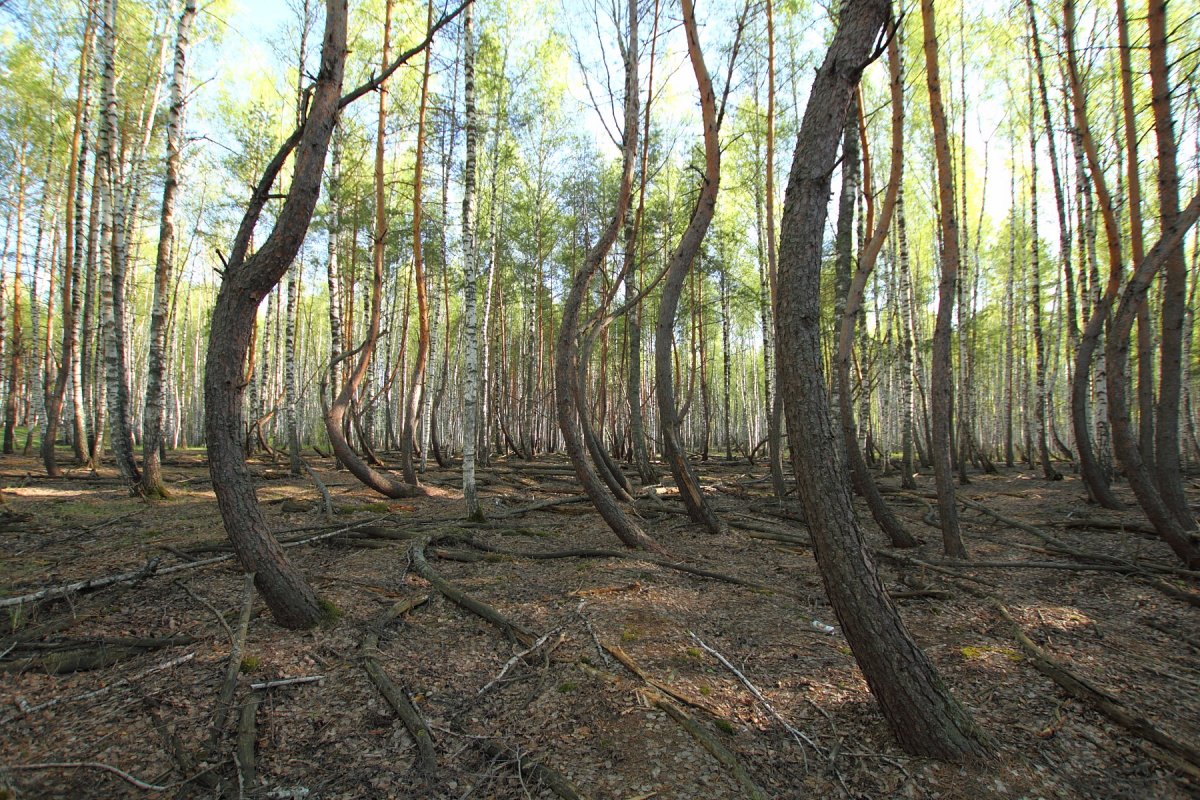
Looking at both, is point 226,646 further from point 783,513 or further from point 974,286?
point 974,286

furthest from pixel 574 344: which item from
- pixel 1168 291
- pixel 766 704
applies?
pixel 1168 291

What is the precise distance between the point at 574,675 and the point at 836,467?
81.6 inches

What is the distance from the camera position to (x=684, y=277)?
667 centimetres

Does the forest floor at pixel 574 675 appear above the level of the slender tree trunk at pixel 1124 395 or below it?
below

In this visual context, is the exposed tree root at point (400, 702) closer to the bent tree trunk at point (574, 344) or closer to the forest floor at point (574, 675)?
the forest floor at point (574, 675)

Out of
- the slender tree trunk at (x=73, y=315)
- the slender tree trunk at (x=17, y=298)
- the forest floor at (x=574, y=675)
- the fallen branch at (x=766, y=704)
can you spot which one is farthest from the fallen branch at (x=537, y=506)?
the slender tree trunk at (x=17, y=298)

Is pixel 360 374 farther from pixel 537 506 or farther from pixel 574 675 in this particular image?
pixel 574 675

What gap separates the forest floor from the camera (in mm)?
2527

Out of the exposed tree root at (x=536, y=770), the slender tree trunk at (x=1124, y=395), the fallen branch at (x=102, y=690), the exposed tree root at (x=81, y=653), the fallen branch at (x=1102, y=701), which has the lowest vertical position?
the exposed tree root at (x=536, y=770)

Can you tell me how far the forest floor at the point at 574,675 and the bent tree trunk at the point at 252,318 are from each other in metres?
0.54

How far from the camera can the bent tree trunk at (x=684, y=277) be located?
633 centimetres

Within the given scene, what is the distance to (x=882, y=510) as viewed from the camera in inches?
253

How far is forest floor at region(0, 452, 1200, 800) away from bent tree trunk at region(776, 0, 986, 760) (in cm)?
21

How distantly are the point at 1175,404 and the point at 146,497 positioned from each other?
13895 millimetres
